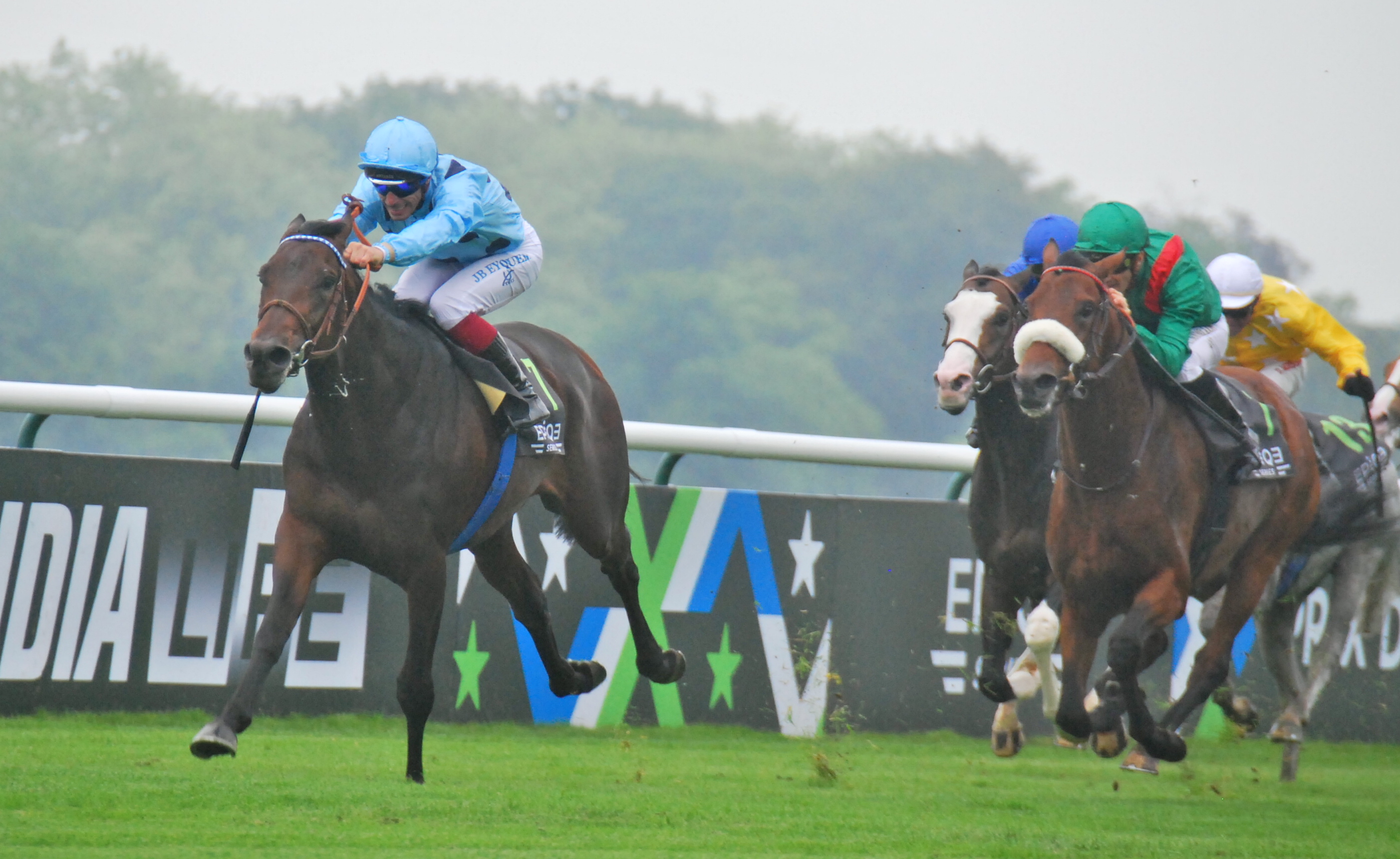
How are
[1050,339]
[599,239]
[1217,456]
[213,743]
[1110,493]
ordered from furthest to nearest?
[599,239] < [1217,456] < [1110,493] < [1050,339] < [213,743]

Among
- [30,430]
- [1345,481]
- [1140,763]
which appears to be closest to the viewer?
[30,430]

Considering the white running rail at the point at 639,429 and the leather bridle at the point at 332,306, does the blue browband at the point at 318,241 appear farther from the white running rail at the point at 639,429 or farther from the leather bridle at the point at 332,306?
the white running rail at the point at 639,429

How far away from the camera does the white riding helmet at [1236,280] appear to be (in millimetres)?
7617

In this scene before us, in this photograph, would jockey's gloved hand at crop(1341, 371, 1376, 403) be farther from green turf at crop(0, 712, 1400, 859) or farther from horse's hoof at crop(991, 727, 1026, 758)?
horse's hoof at crop(991, 727, 1026, 758)

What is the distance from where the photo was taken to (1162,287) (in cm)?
616

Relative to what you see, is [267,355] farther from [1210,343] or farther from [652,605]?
[1210,343]

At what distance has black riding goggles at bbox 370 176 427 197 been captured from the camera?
5660mm

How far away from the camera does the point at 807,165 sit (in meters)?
55.3

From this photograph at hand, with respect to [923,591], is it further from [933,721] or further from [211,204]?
[211,204]

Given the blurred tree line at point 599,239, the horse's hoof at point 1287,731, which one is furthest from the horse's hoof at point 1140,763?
the blurred tree line at point 599,239

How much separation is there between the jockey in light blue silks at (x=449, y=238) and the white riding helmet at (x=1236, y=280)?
10.4ft

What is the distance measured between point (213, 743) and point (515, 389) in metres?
1.79

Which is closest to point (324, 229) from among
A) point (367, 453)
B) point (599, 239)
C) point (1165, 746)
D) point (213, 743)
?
point (367, 453)

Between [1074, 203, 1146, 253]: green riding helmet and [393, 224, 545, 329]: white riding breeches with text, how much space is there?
6.86 feet
